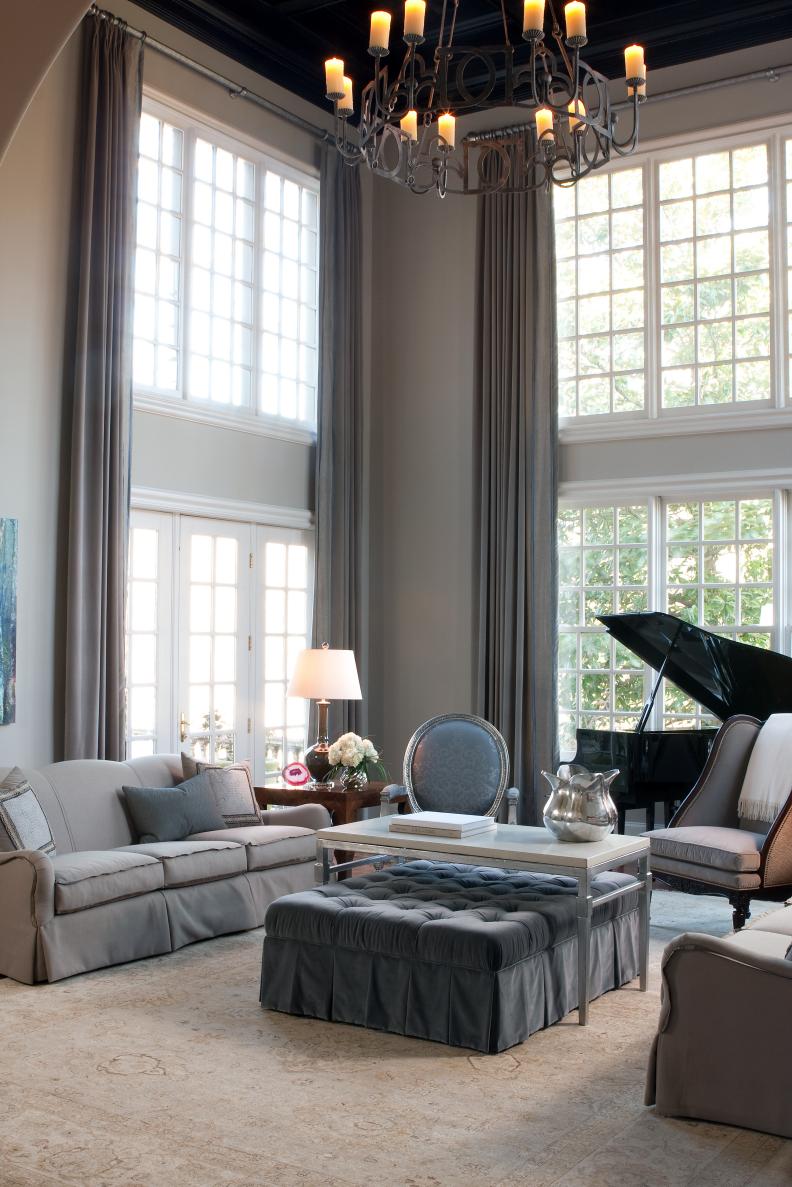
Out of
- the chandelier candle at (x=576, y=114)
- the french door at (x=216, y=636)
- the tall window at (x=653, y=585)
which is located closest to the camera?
the chandelier candle at (x=576, y=114)

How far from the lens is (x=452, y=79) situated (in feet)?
28.3

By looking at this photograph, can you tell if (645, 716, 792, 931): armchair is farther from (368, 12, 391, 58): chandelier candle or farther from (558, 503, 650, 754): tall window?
(368, 12, 391, 58): chandelier candle

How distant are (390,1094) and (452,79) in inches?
285

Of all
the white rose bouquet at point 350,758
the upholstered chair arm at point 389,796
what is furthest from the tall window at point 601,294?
the upholstered chair arm at point 389,796

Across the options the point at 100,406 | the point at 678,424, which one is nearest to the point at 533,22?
the point at 100,406

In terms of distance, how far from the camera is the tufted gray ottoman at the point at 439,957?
405cm

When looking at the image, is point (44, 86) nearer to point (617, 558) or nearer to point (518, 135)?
point (518, 135)

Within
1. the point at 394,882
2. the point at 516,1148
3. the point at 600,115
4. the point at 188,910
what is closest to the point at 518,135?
the point at 600,115

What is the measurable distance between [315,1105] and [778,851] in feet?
8.71

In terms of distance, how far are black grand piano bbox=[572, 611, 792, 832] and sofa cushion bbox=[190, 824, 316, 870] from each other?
180cm

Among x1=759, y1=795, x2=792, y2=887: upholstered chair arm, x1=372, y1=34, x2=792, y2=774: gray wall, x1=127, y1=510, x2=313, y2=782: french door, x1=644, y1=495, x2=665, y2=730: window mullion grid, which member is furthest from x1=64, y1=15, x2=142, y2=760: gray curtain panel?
x1=644, y1=495, x2=665, y2=730: window mullion grid

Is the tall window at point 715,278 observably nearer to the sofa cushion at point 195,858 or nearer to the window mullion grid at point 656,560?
the window mullion grid at point 656,560

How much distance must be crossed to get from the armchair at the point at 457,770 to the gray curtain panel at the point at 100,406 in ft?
5.47

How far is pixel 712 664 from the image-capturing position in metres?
6.65
